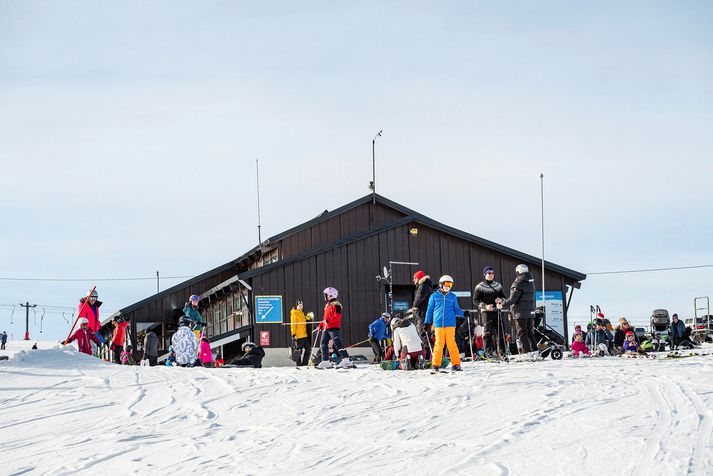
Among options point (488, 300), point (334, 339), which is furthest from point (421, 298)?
point (334, 339)

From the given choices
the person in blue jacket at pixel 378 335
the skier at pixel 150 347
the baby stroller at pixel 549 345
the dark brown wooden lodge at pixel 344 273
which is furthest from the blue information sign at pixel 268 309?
the baby stroller at pixel 549 345

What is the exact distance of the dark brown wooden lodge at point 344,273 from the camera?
26.0 metres

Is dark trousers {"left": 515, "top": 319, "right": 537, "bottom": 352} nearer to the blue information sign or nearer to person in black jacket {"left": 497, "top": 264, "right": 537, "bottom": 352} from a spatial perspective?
person in black jacket {"left": 497, "top": 264, "right": 537, "bottom": 352}

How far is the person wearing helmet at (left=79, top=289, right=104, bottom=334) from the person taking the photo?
18734 millimetres

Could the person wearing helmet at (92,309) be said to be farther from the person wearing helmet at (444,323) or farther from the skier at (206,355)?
the person wearing helmet at (444,323)

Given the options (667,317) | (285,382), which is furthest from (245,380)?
(667,317)

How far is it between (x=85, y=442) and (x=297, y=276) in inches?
755

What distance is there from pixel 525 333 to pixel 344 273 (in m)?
11.5

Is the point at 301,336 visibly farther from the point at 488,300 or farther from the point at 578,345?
the point at 578,345

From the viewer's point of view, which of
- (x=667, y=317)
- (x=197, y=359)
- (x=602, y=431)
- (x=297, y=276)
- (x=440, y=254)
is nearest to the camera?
(x=602, y=431)

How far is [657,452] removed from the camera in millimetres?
6133

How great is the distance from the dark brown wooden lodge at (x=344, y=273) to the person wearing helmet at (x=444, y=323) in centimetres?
1313

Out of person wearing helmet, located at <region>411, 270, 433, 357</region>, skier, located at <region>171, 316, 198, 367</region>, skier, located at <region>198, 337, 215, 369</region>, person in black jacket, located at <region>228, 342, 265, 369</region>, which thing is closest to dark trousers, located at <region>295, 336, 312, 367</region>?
person in black jacket, located at <region>228, 342, 265, 369</region>

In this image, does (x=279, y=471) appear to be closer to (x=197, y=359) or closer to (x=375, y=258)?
(x=197, y=359)
